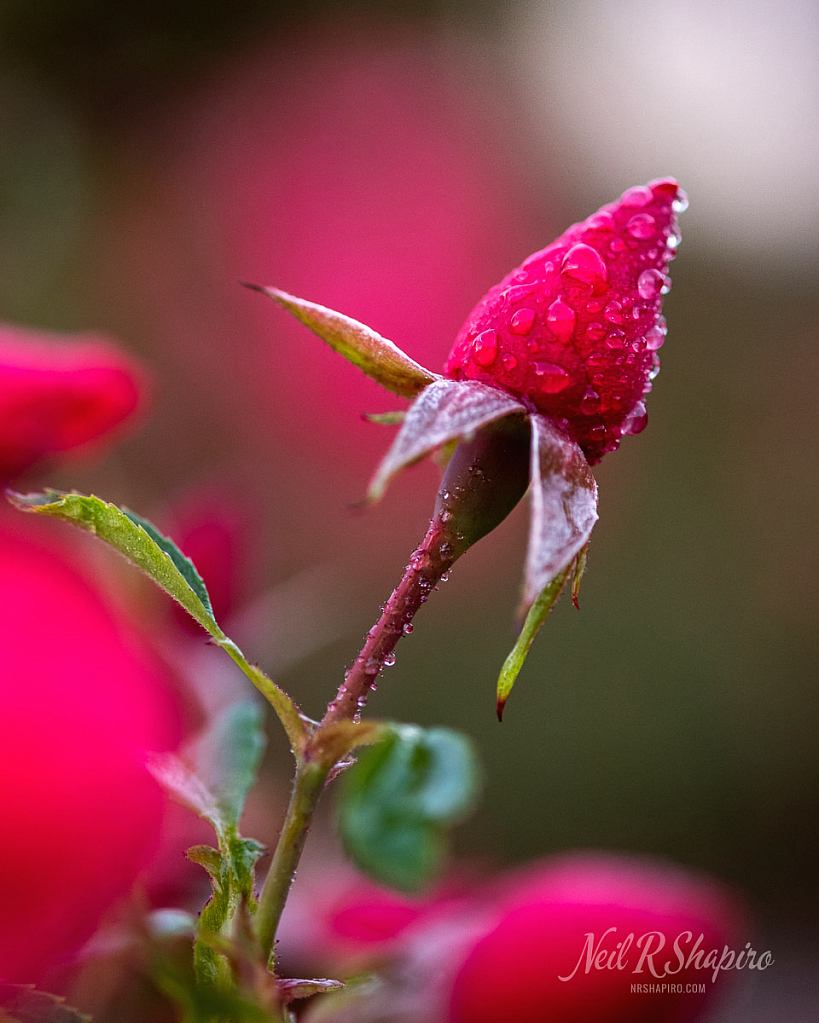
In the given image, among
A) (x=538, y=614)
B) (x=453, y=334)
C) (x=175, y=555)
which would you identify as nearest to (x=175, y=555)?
(x=175, y=555)

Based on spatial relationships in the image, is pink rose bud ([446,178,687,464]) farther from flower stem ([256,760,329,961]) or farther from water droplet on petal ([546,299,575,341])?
flower stem ([256,760,329,961])

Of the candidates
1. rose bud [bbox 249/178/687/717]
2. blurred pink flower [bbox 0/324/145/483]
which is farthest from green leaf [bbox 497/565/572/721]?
blurred pink flower [bbox 0/324/145/483]

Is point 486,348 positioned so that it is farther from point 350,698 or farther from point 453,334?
point 453,334

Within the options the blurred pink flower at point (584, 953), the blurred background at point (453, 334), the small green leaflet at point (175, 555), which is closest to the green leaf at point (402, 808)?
the blurred pink flower at point (584, 953)

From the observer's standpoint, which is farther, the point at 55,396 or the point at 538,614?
the point at 55,396

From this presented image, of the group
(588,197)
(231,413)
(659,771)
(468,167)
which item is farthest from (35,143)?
(659,771)

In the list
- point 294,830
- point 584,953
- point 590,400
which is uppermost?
point 590,400
